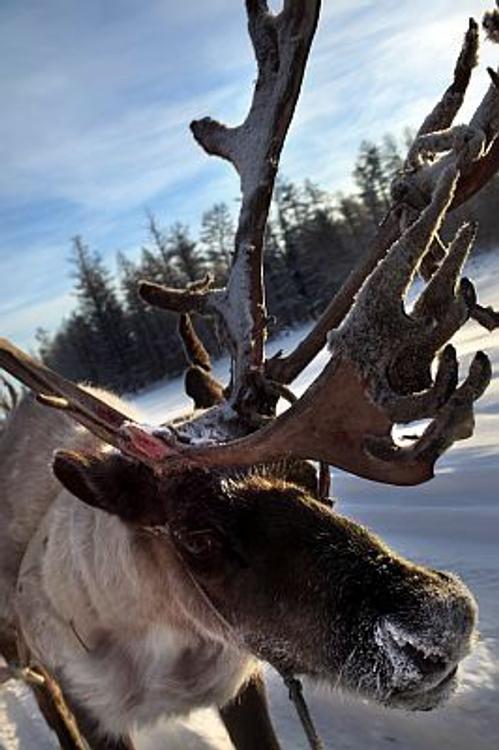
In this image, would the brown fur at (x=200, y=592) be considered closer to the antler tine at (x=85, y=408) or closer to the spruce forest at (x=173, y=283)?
the antler tine at (x=85, y=408)

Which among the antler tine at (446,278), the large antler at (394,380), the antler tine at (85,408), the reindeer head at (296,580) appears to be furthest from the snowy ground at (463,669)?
the antler tine at (446,278)

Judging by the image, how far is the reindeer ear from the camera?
2.81 metres

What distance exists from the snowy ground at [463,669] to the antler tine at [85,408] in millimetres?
989

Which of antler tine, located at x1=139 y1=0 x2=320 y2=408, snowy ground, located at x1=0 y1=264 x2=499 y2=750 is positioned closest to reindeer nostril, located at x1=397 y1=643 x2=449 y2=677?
snowy ground, located at x1=0 y1=264 x2=499 y2=750

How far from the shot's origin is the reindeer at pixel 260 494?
2.36 m

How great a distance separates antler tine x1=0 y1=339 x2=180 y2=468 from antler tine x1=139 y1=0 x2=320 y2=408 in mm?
563

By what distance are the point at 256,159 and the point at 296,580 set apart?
1891 mm

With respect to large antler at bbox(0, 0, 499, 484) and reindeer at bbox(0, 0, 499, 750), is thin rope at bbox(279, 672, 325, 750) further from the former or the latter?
large antler at bbox(0, 0, 499, 484)

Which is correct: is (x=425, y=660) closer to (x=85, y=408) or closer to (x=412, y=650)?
(x=412, y=650)

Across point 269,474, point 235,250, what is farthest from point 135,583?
point 235,250

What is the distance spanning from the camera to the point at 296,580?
248 cm

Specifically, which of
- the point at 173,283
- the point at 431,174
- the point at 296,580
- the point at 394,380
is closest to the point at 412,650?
the point at 296,580

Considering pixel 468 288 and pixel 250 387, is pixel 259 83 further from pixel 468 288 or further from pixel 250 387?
pixel 468 288

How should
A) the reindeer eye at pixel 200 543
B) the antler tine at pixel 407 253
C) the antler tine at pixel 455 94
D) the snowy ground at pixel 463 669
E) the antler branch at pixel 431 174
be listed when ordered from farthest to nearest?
the snowy ground at pixel 463 669 → the antler tine at pixel 455 94 → the antler branch at pixel 431 174 → the reindeer eye at pixel 200 543 → the antler tine at pixel 407 253
